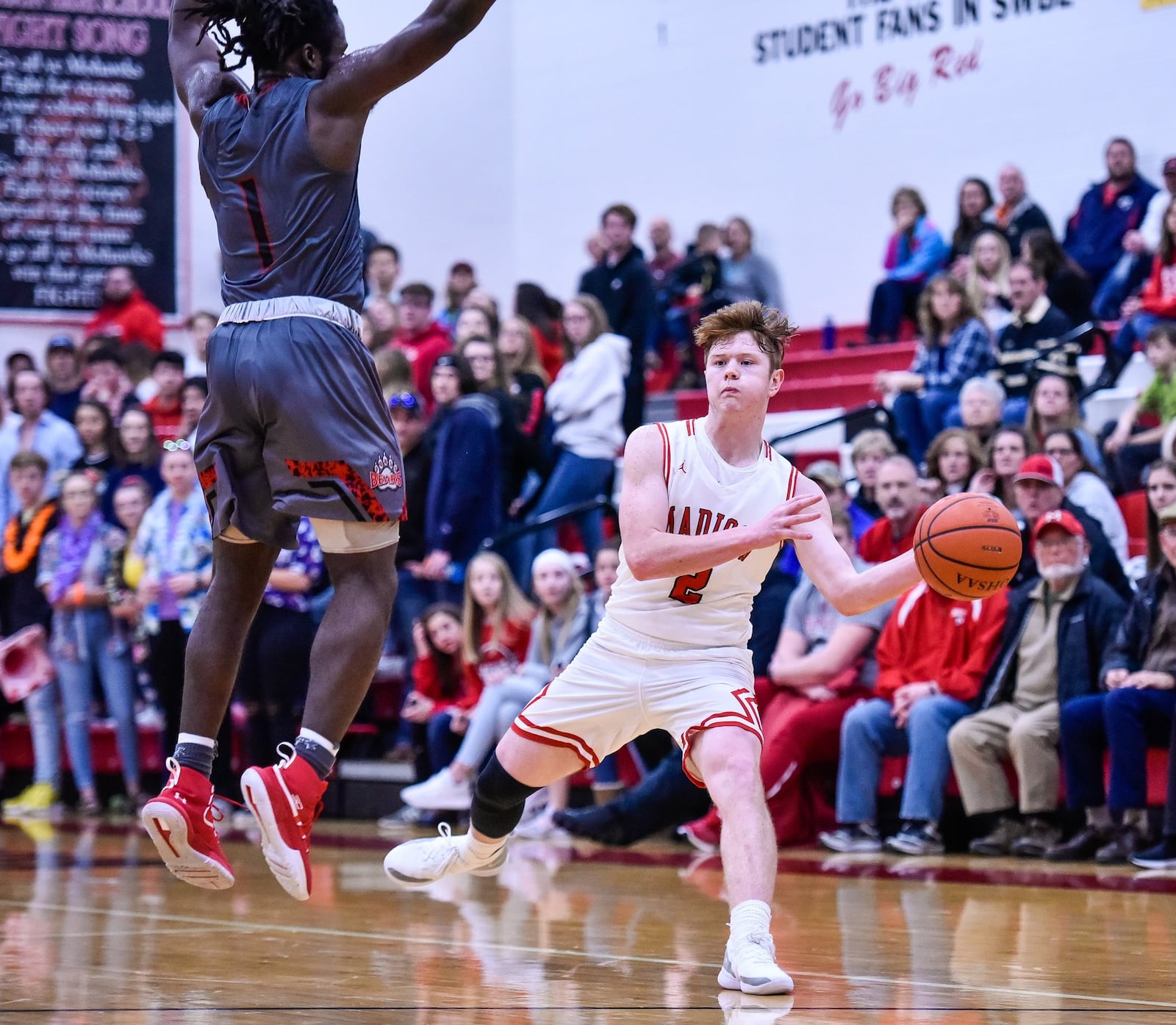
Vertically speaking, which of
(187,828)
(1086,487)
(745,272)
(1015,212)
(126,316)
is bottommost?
(187,828)

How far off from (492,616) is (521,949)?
14.7 ft

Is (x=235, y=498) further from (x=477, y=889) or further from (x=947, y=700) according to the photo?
(x=947, y=700)

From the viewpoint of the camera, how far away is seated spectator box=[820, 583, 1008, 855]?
750 cm

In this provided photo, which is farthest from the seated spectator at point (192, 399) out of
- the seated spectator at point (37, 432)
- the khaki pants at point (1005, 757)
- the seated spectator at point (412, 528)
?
the khaki pants at point (1005, 757)

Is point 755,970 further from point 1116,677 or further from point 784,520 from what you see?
point 1116,677

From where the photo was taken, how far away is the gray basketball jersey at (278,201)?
13.2 ft

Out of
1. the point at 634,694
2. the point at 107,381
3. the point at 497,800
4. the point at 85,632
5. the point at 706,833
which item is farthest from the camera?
the point at 107,381

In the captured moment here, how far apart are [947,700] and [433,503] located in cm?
336

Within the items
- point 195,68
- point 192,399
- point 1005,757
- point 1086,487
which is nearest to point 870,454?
point 1086,487

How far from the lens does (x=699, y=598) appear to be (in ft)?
14.9

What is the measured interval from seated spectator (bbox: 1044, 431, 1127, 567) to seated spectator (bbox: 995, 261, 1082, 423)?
4.19 ft

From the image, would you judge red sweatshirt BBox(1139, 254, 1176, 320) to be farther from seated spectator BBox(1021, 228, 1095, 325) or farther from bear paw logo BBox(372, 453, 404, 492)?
bear paw logo BBox(372, 453, 404, 492)

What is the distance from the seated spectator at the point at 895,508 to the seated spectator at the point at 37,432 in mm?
6027

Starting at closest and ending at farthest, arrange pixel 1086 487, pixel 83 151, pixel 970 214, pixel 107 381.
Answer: pixel 1086 487 < pixel 970 214 < pixel 107 381 < pixel 83 151
